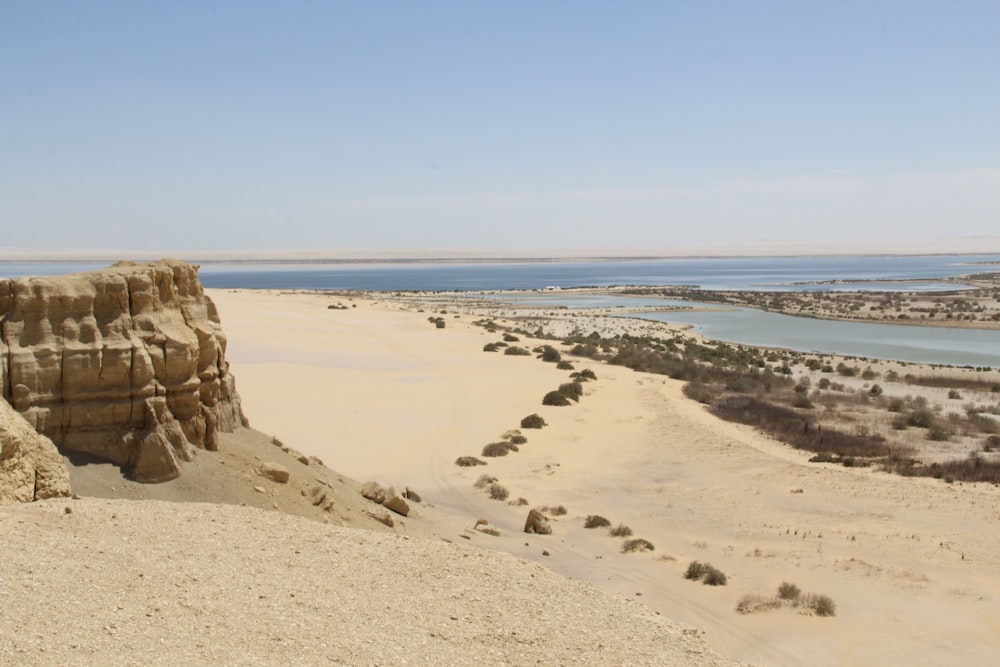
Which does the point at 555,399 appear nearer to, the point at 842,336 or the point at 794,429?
the point at 794,429

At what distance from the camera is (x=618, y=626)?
830cm

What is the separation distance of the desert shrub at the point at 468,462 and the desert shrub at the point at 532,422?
4259 millimetres

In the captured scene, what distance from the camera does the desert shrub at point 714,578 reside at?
11547 millimetres

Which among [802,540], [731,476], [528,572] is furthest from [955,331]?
[528,572]

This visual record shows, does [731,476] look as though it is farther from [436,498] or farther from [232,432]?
[232,432]

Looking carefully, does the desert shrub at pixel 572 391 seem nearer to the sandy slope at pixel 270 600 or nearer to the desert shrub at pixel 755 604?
the desert shrub at pixel 755 604

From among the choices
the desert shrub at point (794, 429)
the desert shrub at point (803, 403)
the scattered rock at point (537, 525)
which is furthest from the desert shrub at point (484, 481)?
the desert shrub at point (803, 403)

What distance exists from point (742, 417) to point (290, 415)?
13581 millimetres

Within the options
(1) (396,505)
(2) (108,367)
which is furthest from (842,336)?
(2) (108,367)

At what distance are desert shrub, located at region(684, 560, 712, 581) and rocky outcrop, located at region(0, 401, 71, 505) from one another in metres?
8.31

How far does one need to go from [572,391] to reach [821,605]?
662 inches

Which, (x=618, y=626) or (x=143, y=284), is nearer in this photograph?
(x=618, y=626)

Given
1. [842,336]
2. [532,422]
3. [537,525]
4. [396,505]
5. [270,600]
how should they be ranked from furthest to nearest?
[842,336]
[532,422]
[537,525]
[396,505]
[270,600]

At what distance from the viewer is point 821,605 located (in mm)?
10656
